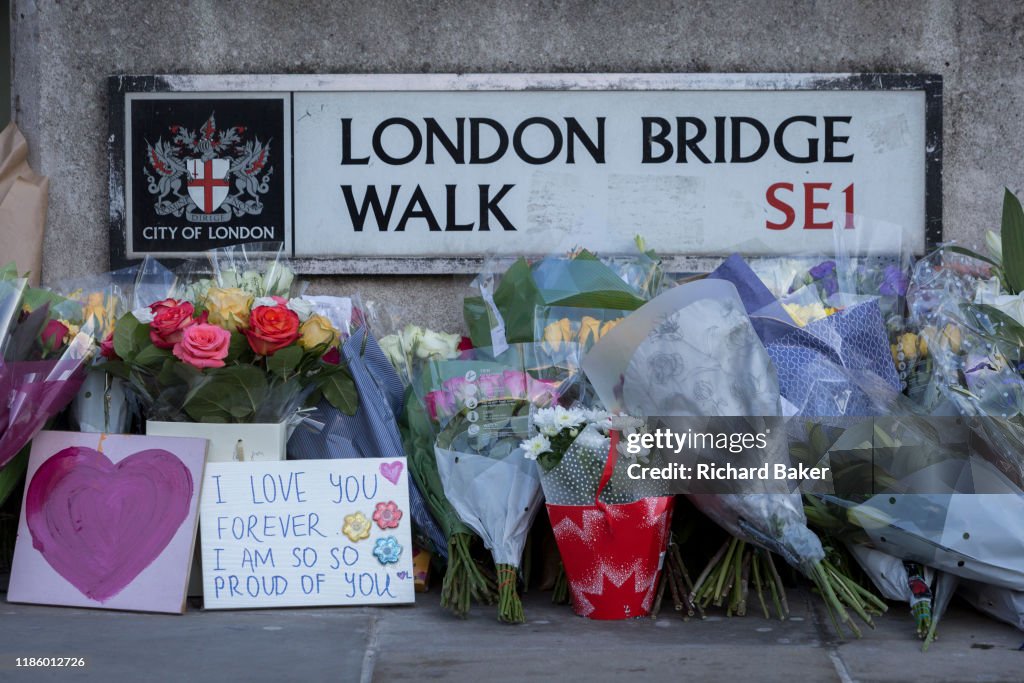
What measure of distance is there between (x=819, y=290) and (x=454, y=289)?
1343 mm

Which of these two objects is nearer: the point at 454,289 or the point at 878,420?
the point at 878,420

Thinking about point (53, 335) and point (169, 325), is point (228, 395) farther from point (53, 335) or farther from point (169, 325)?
point (53, 335)

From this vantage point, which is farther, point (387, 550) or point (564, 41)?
point (564, 41)

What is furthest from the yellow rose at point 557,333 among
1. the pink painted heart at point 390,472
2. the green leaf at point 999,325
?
the green leaf at point 999,325

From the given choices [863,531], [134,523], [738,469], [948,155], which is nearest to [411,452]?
[134,523]

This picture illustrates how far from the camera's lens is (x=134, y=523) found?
321 cm

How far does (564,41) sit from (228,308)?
173 centimetres

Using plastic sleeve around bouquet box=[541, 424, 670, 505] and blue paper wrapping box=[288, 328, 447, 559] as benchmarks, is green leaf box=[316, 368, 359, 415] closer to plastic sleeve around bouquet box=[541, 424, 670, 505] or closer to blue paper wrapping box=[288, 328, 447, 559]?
blue paper wrapping box=[288, 328, 447, 559]

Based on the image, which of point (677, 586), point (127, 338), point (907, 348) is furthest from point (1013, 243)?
point (127, 338)

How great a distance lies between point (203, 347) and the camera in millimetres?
3131

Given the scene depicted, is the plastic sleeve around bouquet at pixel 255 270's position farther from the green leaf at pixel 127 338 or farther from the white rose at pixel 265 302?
the green leaf at pixel 127 338

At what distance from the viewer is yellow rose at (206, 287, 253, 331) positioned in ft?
10.6

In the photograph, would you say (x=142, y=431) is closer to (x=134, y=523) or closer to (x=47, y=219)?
(x=134, y=523)

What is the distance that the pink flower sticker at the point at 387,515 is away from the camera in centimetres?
326
